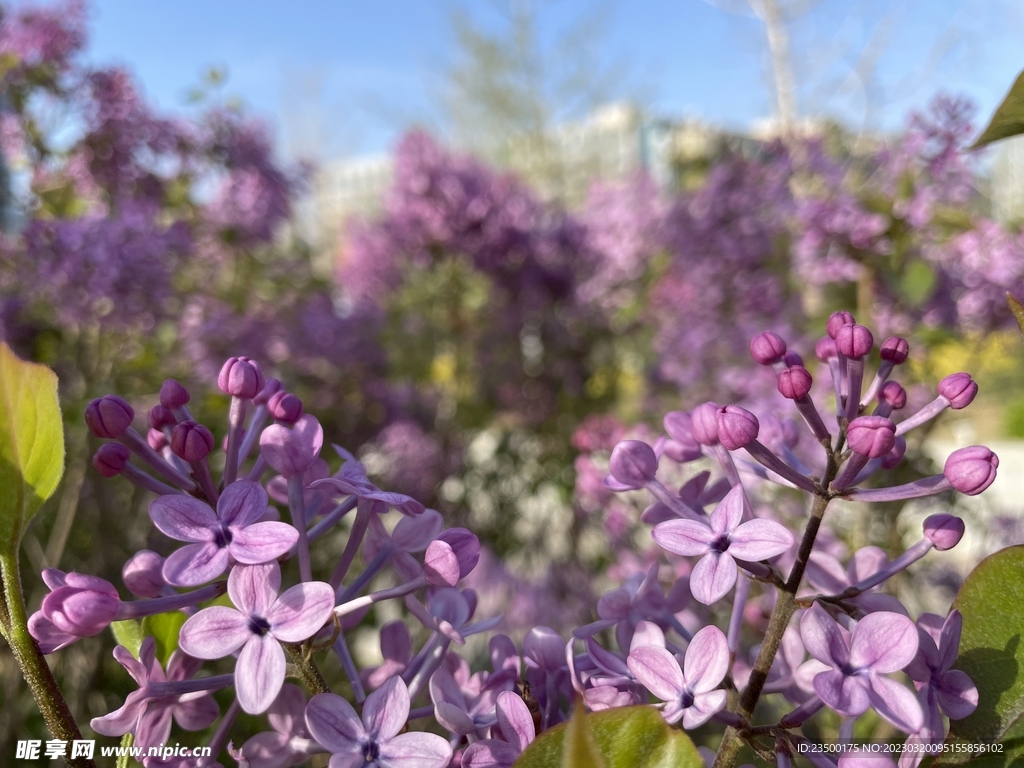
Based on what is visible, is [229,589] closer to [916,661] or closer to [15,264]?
[916,661]

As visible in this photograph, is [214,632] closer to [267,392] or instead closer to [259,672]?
[259,672]

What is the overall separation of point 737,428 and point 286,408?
199 mm

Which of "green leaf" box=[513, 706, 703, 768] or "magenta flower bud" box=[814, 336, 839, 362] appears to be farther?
"magenta flower bud" box=[814, 336, 839, 362]

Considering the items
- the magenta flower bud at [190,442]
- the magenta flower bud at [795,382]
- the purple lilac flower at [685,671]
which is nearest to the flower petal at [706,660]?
the purple lilac flower at [685,671]

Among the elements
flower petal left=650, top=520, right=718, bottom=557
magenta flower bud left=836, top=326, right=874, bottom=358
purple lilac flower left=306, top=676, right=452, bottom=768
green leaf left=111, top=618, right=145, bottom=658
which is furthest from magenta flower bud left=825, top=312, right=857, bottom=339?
green leaf left=111, top=618, right=145, bottom=658

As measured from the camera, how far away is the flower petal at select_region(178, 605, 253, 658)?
0.95ft

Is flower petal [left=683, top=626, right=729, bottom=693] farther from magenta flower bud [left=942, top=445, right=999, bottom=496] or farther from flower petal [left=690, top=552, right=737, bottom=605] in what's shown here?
magenta flower bud [left=942, top=445, right=999, bottom=496]

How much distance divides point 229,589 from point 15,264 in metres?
1.16

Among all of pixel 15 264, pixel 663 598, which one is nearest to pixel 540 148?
pixel 15 264

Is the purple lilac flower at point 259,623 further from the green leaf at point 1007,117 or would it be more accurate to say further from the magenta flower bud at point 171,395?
the green leaf at point 1007,117

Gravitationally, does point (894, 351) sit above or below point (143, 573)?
A: above

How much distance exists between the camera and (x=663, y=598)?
0.40m

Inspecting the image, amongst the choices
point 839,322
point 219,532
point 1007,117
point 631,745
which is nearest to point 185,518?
point 219,532

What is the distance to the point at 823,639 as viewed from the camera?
0.31 m
